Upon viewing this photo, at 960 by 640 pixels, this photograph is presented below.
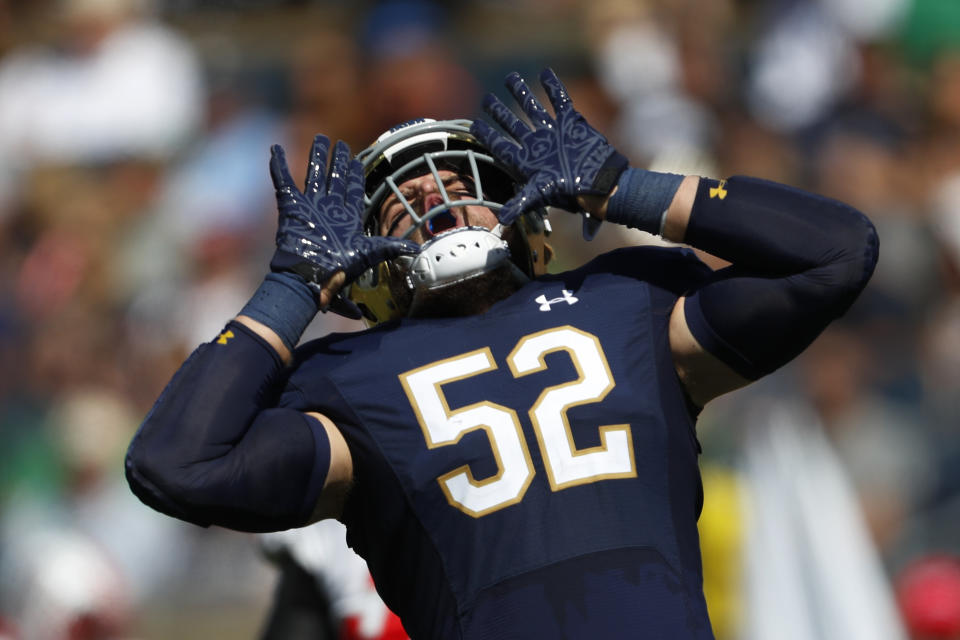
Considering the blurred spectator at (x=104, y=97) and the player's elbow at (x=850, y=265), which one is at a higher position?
the player's elbow at (x=850, y=265)

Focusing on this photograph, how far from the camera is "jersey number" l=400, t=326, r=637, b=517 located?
2820 millimetres

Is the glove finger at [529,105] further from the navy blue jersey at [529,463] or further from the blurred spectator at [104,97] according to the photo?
the blurred spectator at [104,97]

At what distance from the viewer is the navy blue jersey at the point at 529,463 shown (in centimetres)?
272

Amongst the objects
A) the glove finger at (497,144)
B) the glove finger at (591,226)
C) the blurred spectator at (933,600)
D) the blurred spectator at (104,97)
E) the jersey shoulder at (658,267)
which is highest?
the glove finger at (497,144)

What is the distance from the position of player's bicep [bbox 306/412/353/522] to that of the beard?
43 cm

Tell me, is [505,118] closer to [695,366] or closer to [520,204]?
[520,204]

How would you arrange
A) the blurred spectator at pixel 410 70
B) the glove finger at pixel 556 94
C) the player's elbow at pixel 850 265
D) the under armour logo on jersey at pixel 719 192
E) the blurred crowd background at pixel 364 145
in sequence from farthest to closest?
the blurred spectator at pixel 410 70 < the blurred crowd background at pixel 364 145 < the glove finger at pixel 556 94 < the under armour logo on jersey at pixel 719 192 < the player's elbow at pixel 850 265

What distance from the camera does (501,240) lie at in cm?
323

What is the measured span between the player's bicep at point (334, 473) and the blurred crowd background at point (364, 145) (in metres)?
2.24

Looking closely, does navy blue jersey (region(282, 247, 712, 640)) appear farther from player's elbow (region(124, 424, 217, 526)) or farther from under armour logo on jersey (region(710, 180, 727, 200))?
player's elbow (region(124, 424, 217, 526))

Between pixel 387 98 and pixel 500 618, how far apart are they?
17.1 feet

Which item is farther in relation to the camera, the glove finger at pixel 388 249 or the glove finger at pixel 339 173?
the glove finger at pixel 339 173

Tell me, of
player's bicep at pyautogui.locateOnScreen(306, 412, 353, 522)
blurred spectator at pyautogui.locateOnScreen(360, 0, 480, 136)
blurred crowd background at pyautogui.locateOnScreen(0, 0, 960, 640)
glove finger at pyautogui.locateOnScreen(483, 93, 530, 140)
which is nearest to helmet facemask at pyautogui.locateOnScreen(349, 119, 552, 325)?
glove finger at pyautogui.locateOnScreen(483, 93, 530, 140)

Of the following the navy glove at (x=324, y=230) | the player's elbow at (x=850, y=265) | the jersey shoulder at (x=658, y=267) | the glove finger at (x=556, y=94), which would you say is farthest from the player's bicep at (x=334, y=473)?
the player's elbow at (x=850, y=265)
